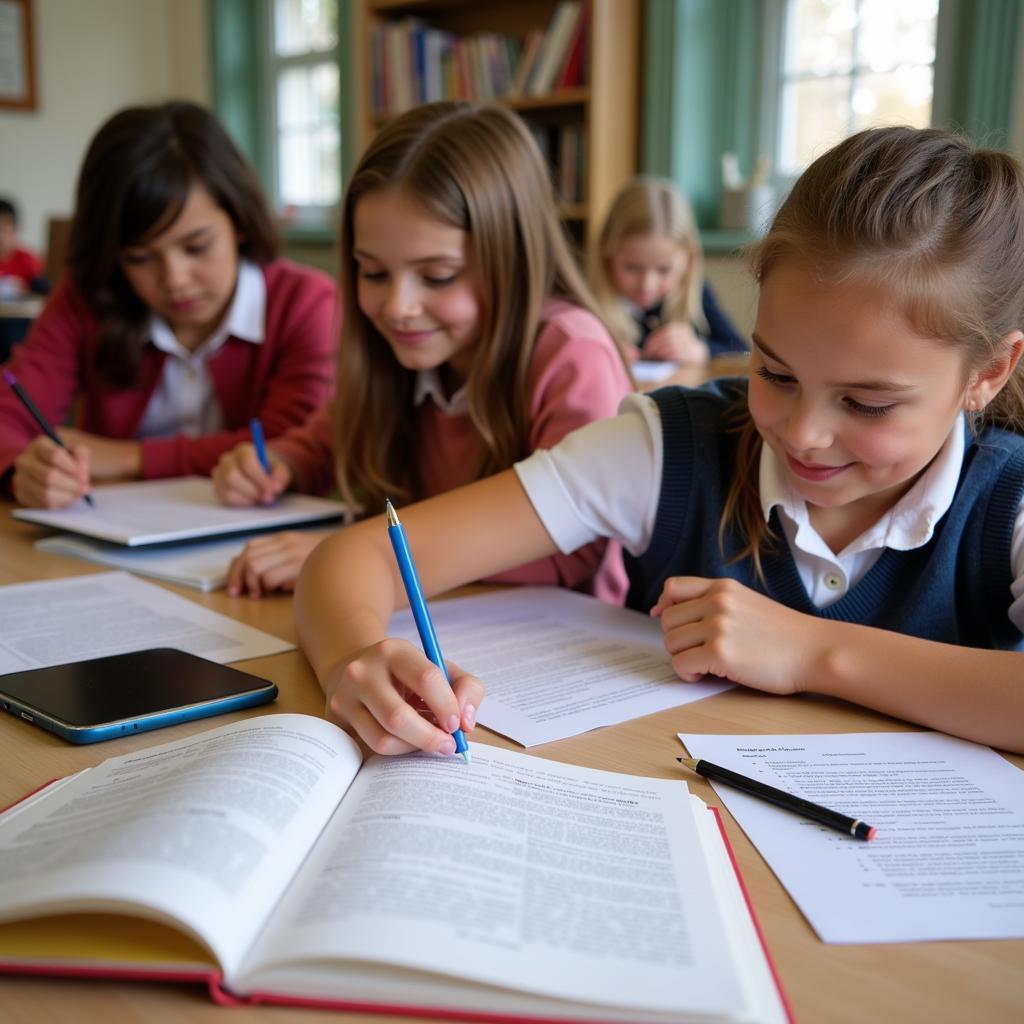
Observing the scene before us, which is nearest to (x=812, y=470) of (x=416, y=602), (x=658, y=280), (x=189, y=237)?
(x=416, y=602)

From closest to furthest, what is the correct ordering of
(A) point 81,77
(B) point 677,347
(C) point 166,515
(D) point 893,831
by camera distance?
(D) point 893,831
(C) point 166,515
(B) point 677,347
(A) point 81,77

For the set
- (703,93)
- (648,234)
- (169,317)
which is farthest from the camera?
(703,93)

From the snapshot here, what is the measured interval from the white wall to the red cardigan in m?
4.44

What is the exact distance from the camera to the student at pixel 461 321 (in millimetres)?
1328

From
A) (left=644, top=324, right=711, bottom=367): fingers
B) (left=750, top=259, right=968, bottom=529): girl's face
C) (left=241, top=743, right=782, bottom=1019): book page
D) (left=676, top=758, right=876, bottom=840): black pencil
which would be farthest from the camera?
(left=644, top=324, right=711, bottom=367): fingers

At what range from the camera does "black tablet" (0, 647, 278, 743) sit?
30.0 inches

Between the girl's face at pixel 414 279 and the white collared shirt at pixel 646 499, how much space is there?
1.09 feet

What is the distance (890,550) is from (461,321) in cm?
62

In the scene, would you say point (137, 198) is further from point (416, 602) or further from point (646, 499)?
point (416, 602)

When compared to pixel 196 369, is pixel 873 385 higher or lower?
higher

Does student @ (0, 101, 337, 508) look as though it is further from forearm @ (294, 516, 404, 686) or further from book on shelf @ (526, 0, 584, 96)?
book on shelf @ (526, 0, 584, 96)

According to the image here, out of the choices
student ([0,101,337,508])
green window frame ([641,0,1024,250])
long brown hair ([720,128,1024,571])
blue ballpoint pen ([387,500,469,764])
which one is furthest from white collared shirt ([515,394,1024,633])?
green window frame ([641,0,1024,250])

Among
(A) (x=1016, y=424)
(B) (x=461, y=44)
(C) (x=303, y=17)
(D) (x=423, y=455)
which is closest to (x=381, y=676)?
(A) (x=1016, y=424)

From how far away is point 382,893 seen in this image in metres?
0.51
